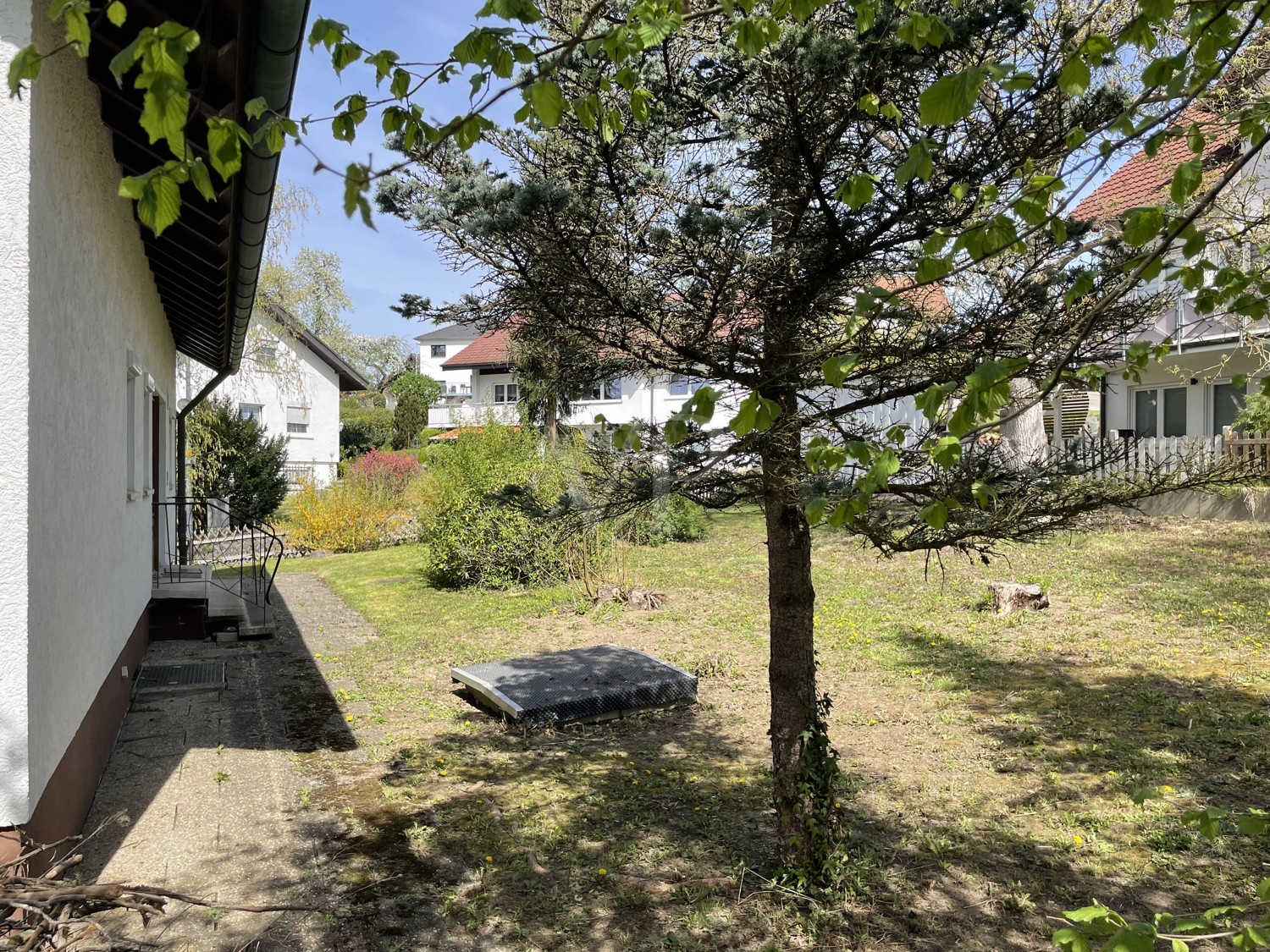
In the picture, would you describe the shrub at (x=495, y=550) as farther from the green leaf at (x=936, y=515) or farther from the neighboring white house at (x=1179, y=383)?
the neighboring white house at (x=1179, y=383)

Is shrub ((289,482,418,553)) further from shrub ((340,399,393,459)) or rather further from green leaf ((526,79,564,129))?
shrub ((340,399,393,459))

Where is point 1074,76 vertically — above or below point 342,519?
above

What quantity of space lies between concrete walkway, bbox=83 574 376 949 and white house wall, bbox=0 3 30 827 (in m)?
0.50

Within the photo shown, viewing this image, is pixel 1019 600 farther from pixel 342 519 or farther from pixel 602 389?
pixel 342 519

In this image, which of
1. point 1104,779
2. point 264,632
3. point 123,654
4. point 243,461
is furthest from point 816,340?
point 243,461

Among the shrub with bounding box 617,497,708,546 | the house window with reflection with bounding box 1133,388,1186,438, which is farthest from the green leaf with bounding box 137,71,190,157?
the house window with reflection with bounding box 1133,388,1186,438

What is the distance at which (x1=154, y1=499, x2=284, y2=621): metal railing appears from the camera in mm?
11562

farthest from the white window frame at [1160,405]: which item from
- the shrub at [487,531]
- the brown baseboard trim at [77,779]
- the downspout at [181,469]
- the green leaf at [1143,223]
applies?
the brown baseboard trim at [77,779]

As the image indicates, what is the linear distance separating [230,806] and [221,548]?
14.9 meters

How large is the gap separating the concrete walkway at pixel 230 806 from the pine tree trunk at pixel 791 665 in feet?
6.77

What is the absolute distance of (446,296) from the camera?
4.57 m

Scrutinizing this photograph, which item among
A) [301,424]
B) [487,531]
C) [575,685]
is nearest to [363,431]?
[301,424]

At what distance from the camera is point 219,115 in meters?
3.70

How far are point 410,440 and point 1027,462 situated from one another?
4376 centimetres
